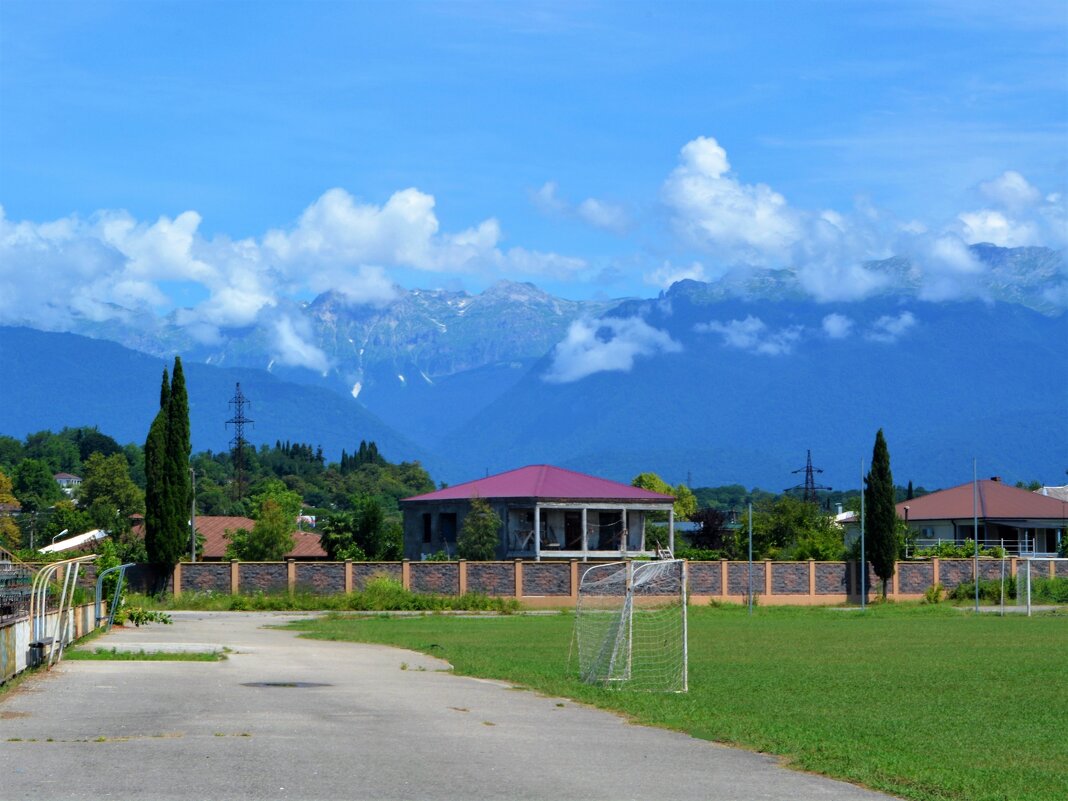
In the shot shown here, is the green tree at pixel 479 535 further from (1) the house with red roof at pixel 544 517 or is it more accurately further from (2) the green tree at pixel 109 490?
(2) the green tree at pixel 109 490

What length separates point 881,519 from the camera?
61.5 m

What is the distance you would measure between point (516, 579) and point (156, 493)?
13.5 m

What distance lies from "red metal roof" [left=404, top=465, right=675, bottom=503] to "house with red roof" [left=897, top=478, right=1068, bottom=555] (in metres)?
19.6

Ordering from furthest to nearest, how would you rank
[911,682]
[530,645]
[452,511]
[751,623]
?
[452,511]
[751,623]
[530,645]
[911,682]

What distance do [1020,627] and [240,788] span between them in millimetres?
33460

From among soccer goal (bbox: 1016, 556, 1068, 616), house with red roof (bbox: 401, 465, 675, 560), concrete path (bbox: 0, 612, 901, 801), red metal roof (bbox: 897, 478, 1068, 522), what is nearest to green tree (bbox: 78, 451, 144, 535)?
house with red roof (bbox: 401, 465, 675, 560)

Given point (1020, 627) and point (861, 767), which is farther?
point (1020, 627)

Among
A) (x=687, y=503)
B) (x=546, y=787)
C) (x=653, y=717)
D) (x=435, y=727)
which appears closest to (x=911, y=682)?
(x=653, y=717)

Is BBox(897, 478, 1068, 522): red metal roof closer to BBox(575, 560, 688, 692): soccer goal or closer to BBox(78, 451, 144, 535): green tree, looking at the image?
BBox(575, 560, 688, 692): soccer goal

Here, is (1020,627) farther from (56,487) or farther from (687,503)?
(56,487)

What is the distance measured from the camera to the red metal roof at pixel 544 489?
71000 millimetres

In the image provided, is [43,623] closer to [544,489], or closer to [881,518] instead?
[881,518]

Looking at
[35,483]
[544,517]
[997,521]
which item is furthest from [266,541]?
[35,483]

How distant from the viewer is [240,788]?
1230 cm
